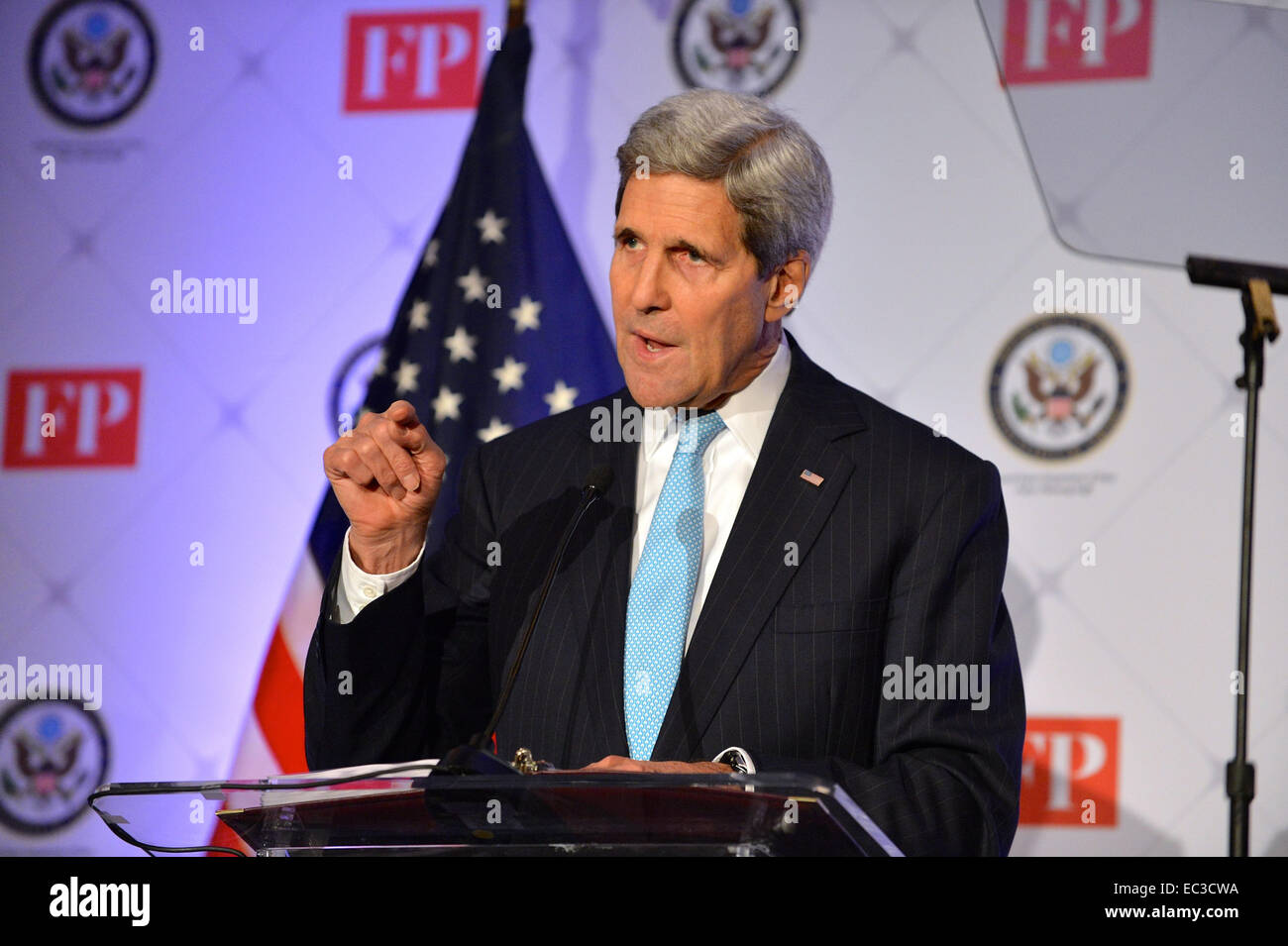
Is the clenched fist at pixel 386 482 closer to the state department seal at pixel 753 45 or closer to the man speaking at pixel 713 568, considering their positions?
the man speaking at pixel 713 568

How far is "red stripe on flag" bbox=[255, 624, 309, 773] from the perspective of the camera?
3291 millimetres

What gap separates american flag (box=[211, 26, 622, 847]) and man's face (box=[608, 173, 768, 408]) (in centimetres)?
123

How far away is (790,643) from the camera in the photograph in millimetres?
1999

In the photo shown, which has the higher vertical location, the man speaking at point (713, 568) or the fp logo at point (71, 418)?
the fp logo at point (71, 418)

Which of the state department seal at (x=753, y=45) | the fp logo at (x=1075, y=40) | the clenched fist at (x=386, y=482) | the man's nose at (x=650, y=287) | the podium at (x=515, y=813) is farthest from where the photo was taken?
the state department seal at (x=753, y=45)

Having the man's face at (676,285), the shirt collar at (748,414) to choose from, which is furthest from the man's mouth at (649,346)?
the shirt collar at (748,414)

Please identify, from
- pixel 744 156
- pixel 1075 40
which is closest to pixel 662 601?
pixel 744 156

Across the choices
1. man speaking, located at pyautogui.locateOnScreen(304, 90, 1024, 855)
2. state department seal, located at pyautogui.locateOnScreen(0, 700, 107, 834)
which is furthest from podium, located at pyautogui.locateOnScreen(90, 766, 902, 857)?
state department seal, located at pyautogui.locateOnScreen(0, 700, 107, 834)

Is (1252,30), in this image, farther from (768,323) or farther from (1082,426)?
(768,323)

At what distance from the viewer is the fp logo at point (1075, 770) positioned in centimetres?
303

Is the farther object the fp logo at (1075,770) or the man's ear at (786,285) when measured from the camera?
the fp logo at (1075,770)

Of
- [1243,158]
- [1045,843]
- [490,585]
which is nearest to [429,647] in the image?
[490,585]

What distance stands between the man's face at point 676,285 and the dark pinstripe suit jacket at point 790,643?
0.55 feet

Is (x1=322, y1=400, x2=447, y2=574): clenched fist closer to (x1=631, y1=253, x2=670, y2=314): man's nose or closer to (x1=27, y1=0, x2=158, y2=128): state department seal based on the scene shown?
(x1=631, y1=253, x2=670, y2=314): man's nose
